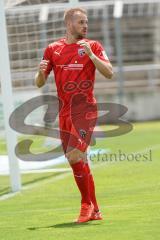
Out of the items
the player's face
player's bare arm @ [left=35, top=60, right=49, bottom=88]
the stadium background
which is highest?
the player's face

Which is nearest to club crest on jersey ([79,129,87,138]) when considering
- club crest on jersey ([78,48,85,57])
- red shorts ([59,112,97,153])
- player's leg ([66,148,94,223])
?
red shorts ([59,112,97,153])

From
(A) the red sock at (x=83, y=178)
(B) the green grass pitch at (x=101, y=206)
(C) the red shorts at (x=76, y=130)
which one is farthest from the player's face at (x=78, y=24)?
(B) the green grass pitch at (x=101, y=206)

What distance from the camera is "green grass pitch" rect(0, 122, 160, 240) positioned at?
8.28 m

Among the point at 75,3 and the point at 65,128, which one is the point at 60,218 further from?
the point at 75,3

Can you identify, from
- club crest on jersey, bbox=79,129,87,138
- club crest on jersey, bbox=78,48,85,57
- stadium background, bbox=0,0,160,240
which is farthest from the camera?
stadium background, bbox=0,0,160,240

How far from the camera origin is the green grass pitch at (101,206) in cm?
828

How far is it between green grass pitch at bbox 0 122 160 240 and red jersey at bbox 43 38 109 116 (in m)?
1.23

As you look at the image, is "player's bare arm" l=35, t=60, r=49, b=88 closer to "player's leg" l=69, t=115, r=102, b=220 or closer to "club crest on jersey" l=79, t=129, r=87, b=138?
"player's leg" l=69, t=115, r=102, b=220

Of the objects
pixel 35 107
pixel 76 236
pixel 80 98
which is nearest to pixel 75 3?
pixel 35 107

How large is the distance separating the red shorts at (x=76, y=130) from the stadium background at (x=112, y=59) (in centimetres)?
90

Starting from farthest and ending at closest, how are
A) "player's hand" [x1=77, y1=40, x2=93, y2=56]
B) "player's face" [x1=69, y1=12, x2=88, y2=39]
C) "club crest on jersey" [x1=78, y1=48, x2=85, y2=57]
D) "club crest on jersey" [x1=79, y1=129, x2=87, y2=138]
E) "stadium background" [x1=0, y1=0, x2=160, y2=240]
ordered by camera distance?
"stadium background" [x1=0, y1=0, x2=160, y2=240], "club crest on jersey" [x1=79, y1=129, x2=87, y2=138], "club crest on jersey" [x1=78, y1=48, x2=85, y2=57], "player's face" [x1=69, y1=12, x2=88, y2=39], "player's hand" [x1=77, y1=40, x2=93, y2=56]

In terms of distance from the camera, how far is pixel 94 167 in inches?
601

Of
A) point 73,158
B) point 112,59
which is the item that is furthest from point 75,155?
point 112,59

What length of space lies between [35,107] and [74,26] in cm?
897
